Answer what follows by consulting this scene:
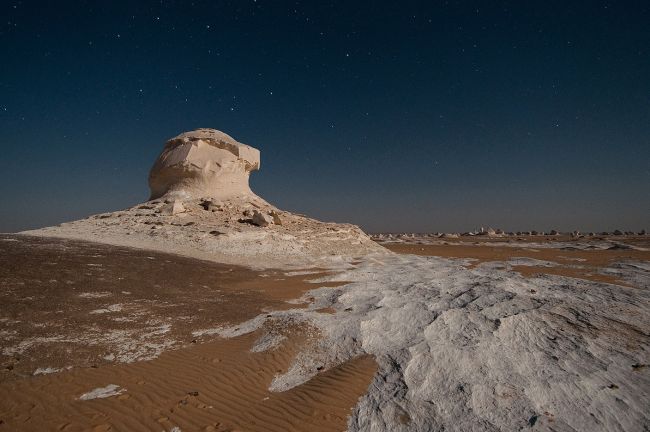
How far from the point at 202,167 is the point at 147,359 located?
63.2ft

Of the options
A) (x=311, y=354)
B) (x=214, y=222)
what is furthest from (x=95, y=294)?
(x=214, y=222)

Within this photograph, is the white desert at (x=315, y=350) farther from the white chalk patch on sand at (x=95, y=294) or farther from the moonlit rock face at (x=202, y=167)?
the moonlit rock face at (x=202, y=167)

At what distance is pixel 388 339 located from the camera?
540 cm

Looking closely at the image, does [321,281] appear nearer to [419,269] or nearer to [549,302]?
[419,269]

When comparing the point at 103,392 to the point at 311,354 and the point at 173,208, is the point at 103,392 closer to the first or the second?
the point at 311,354

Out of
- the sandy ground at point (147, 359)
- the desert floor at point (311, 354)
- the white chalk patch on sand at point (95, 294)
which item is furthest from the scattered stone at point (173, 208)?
the white chalk patch on sand at point (95, 294)

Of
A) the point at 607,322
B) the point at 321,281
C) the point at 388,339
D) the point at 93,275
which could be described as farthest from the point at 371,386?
the point at 93,275

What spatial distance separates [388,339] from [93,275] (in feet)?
27.2

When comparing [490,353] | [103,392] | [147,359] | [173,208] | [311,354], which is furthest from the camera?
[173,208]

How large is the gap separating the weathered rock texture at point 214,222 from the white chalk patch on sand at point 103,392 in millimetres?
10176

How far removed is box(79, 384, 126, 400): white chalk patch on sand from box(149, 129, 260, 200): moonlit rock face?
19.1 meters

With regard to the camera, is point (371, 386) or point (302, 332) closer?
point (371, 386)

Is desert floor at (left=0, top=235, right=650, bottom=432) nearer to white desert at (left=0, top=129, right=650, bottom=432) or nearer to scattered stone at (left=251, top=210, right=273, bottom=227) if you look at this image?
white desert at (left=0, top=129, right=650, bottom=432)

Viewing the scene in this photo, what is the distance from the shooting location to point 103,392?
3885 mm
